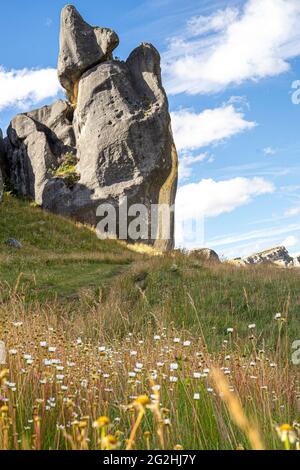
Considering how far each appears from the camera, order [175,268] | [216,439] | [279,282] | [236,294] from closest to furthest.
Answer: [216,439] → [236,294] → [279,282] → [175,268]

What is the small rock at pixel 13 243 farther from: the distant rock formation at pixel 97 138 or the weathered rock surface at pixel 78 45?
the weathered rock surface at pixel 78 45

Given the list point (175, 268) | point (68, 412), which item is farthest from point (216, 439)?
point (175, 268)

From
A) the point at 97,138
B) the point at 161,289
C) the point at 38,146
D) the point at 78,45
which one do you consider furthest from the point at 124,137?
the point at 161,289

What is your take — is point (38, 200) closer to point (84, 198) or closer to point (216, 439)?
point (84, 198)

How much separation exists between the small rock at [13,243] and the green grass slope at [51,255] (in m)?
0.30

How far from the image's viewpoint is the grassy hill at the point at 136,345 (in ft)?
13.1

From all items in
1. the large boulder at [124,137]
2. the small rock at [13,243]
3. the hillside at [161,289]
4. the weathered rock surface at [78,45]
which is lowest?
the hillside at [161,289]

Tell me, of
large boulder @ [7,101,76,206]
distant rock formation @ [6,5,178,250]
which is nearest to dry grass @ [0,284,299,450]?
distant rock formation @ [6,5,178,250]

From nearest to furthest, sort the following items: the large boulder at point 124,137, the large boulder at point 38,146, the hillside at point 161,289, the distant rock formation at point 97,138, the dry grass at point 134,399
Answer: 1. the dry grass at point 134,399
2. the hillside at point 161,289
3. the large boulder at point 124,137
4. the distant rock formation at point 97,138
5. the large boulder at point 38,146

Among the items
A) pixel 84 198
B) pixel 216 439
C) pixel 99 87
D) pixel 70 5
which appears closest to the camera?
pixel 216 439

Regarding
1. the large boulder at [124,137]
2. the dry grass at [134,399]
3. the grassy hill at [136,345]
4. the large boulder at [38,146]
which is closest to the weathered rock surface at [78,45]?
the large boulder at [124,137]

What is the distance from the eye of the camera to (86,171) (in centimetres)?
3712

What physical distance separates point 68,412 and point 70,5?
43.4 m

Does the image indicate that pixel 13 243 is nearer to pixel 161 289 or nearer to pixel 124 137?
pixel 124 137
